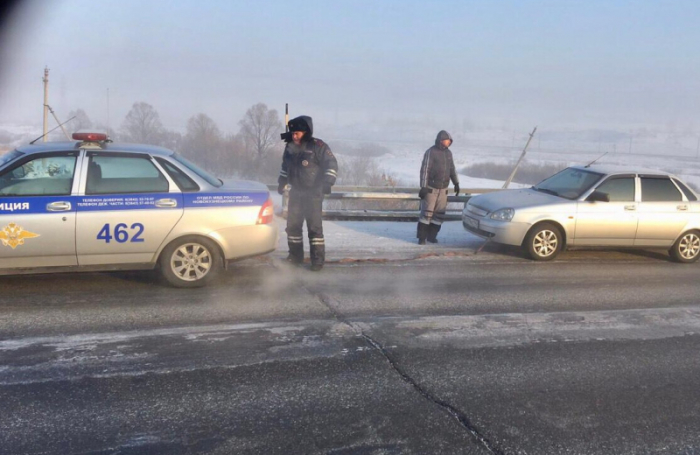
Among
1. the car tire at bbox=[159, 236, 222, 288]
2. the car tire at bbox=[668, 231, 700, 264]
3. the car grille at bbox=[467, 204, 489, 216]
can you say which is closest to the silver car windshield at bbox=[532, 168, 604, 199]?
the car grille at bbox=[467, 204, 489, 216]

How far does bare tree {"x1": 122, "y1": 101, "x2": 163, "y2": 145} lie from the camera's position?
34.4 m

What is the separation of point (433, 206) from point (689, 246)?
4201mm

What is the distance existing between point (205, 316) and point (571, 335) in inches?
139

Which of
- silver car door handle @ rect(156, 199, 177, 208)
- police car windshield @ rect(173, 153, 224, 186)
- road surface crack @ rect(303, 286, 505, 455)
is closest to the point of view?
road surface crack @ rect(303, 286, 505, 455)

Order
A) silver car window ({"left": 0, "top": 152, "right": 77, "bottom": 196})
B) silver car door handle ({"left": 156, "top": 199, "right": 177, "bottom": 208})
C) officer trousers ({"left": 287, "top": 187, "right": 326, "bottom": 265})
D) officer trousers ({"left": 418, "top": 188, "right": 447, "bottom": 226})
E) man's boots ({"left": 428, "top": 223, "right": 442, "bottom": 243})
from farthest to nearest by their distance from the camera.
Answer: man's boots ({"left": 428, "top": 223, "right": 442, "bottom": 243}), officer trousers ({"left": 418, "top": 188, "right": 447, "bottom": 226}), officer trousers ({"left": 287, "top": 187, "right": 326, "bottom": 265}), silver car door handle ({"left": 156, "top": 199, "right": 177, "bottom": 208}), silver car window ({"left": 0, "top": 152, "right": 77, "bottom": 196})

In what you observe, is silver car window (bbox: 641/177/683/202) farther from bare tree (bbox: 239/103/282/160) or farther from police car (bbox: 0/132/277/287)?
bare tree (bbox: 239/103/282/160)

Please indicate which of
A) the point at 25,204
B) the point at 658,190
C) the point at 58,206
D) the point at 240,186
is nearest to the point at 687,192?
the point at 658,190

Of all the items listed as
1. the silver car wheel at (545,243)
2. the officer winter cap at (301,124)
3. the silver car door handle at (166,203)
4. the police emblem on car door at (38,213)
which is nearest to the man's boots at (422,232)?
the silver car wheel at (545,243)

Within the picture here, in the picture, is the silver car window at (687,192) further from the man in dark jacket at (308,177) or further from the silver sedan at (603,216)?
the man in dark jacket at (308,177)

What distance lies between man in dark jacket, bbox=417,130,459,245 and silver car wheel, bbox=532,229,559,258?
5.74 ft

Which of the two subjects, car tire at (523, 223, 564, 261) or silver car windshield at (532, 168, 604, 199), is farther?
silver car windshield at (532, 168, 604, 199)

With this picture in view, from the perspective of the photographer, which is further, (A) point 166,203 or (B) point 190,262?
(B) point 190,262

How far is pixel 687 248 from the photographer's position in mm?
9609

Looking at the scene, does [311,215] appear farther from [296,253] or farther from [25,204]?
[25,204]
